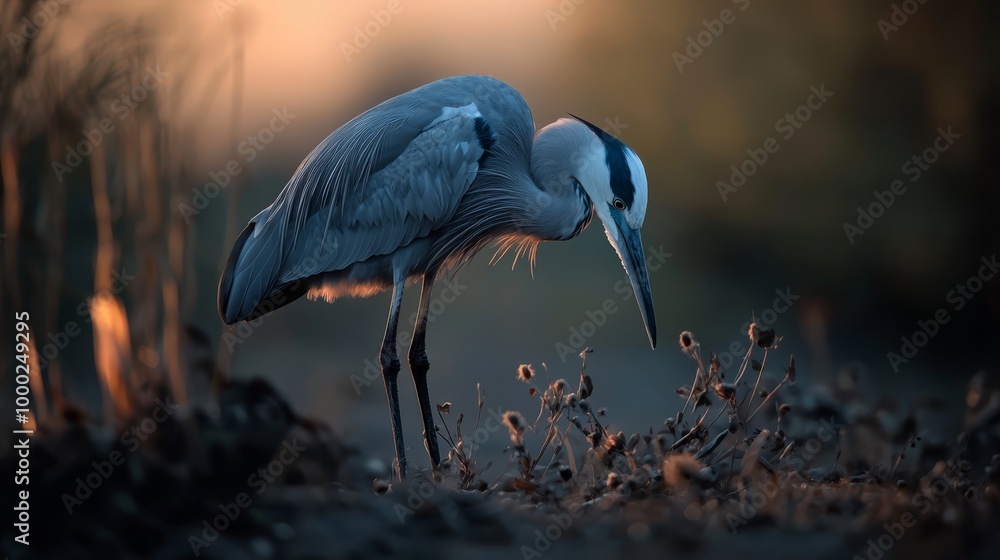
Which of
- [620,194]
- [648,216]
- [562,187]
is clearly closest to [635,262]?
[620,194]

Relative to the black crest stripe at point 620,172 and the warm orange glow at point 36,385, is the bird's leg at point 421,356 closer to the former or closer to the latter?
the black crest stripe at point 620,172

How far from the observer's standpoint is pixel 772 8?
9695 millimetres

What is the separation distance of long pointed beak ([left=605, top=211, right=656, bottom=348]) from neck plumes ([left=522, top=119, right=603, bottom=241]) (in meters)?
0.27

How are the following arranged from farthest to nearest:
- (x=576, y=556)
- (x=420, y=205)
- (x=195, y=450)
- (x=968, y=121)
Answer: (x=968, y=121) < (x=420, y=205) < (x=195, y=450) < (x=576, y=556)

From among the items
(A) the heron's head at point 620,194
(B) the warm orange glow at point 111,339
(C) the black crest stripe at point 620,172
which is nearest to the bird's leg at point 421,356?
(A) the heron's head at point 620,194

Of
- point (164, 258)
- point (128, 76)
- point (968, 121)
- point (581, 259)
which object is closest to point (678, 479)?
Answer: point (164, 258)

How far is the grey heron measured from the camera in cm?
456

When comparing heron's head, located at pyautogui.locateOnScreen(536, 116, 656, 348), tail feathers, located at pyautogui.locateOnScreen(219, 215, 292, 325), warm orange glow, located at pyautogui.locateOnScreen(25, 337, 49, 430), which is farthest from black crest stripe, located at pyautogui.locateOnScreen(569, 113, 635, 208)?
warm orange glow, located at pyautogui.locateOnScreen(25, 337, 49, 430)

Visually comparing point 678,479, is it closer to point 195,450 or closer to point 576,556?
point 576,556

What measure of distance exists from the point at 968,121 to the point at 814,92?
4.89ft

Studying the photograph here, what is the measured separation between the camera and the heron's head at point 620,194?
4312 millimetres

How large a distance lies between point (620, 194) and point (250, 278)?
176 cm

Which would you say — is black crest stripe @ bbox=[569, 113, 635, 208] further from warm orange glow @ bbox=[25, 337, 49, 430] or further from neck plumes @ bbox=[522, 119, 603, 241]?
warm orange glow @ bbox=[25, 337, 49, 430]

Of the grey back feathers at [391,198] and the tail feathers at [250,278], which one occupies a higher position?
the grey back feathers at [391,198]
